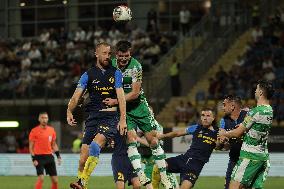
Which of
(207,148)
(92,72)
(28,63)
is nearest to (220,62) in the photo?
(28,63)

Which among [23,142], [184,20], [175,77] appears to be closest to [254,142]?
[175,77]

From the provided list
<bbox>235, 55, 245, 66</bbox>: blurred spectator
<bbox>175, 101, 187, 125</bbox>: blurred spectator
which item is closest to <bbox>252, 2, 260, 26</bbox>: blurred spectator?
<bbox>235, 55, 245, 66</bbox>: blurred spectator

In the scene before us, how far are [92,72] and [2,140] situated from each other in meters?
23.8

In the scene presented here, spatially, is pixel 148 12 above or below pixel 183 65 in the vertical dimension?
above

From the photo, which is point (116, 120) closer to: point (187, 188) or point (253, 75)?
point (187, 188)

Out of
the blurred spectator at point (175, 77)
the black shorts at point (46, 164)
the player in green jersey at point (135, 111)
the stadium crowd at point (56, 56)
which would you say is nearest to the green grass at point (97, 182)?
the black shorts at point (46, 164)

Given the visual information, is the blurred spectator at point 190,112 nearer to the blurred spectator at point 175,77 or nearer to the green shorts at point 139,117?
the blurred spectator at point 175,77

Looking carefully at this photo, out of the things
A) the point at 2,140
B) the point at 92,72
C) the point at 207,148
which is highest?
the point at 92,72

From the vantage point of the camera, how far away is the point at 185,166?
51.9ft

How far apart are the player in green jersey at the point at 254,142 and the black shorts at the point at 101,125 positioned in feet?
6.01

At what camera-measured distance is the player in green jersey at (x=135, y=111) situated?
48.0 ft

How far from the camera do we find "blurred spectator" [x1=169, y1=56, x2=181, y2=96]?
33.3 meters

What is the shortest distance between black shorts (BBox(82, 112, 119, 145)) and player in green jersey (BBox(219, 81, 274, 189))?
1.83 m

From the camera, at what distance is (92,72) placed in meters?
13.9
